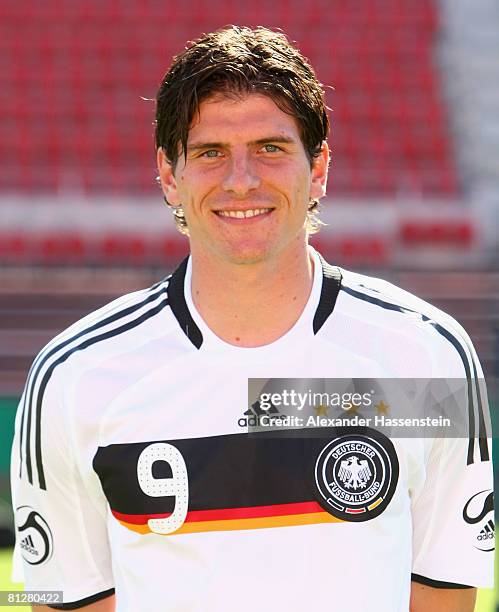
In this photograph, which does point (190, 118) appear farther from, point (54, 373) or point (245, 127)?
point (54, 373)

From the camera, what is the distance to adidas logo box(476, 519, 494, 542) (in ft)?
7.29

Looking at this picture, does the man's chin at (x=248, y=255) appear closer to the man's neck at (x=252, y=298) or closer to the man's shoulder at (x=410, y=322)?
the man's neck at (x=252, y=298)

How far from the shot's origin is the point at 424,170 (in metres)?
10.7

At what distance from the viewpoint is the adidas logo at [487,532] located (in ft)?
7.29

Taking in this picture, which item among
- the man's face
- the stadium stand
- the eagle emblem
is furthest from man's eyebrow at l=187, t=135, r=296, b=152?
the stadium stand

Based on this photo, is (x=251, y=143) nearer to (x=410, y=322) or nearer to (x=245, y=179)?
(x=245, y=179)

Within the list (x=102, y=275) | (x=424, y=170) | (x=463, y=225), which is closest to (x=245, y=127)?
(x=102, y=275)

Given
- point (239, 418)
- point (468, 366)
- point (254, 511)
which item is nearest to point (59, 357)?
point (239, 418)

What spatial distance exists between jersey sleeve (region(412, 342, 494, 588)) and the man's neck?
0.36 metres

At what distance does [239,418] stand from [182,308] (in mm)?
252

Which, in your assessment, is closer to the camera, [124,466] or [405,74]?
[124,466]

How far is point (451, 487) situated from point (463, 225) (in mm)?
7731

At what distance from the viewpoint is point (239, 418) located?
2.08m

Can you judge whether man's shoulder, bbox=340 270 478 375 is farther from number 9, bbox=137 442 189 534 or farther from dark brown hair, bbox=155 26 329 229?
number 9, bbox=137 442 189 534
